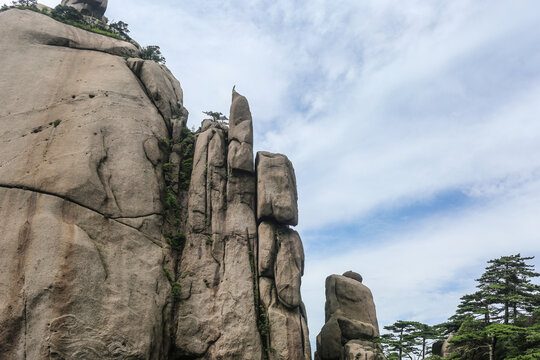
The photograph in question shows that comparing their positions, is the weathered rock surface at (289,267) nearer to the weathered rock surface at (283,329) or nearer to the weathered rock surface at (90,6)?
the weathered rock surface at (283,329)

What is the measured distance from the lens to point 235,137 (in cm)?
3328

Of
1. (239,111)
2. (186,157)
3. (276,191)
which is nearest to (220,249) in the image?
(276,191)

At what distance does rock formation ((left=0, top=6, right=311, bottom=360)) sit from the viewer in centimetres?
2142

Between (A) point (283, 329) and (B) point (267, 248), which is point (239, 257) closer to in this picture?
(B) point (267, 248)

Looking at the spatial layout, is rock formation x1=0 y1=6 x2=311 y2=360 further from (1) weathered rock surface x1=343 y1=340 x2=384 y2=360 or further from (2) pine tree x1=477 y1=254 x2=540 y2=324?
(2) pine tree x1=477 y1=254 x2=540 y2=324

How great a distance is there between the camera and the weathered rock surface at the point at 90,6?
46.0 meters

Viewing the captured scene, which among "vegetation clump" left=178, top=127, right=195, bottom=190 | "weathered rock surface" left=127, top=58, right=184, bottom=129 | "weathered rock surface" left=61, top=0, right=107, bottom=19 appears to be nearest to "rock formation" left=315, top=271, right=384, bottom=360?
"vegetation clump" left=178, top=127, right=195, bottom=190

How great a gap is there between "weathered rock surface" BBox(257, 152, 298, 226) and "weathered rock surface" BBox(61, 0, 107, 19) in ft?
94.5

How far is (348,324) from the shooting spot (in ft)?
103

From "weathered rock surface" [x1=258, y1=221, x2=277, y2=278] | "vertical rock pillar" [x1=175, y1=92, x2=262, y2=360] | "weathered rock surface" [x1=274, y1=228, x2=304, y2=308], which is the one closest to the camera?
"vertical rock pillar" [x1=175, y1=92, x2=262, y2=360]

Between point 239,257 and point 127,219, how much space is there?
7.79 meters

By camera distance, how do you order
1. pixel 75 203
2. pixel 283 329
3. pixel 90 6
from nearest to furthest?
pixel 75 203, pixel 283 329, pixel 90 6

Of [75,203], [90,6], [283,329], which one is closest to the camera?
[75,203]

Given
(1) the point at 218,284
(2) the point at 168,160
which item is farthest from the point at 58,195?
(1) the point at 218,284
